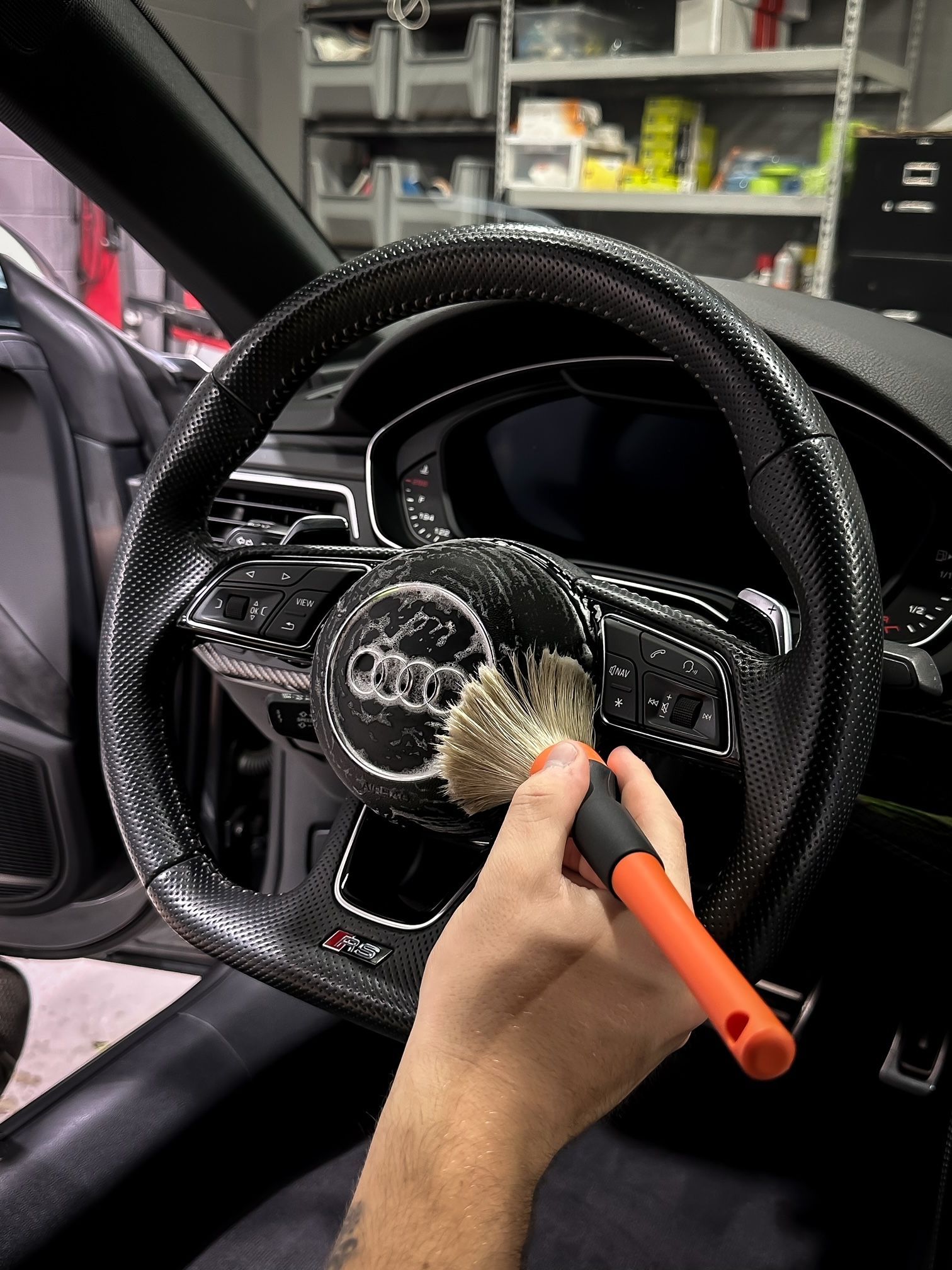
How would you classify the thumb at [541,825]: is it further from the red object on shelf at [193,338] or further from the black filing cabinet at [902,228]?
the black filing cabinet at [902,228]

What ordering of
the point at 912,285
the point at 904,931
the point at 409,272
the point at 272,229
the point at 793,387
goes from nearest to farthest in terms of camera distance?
the point at 793,387, the point at 409,272, the point at 904,931, the point at 272,229, the point at 912,285

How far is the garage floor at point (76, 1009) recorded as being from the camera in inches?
41.6

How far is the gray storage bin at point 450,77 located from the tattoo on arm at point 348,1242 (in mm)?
4139

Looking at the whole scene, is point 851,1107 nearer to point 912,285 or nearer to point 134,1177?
point 134,1177

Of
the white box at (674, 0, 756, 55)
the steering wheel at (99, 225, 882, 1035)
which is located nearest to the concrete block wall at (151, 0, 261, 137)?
the white box at (674, 0, 756, 55)

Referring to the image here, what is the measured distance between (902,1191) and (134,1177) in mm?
633

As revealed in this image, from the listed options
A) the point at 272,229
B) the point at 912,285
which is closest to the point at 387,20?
the point at 912,285

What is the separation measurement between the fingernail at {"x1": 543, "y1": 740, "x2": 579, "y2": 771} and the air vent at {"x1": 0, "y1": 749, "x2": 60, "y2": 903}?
0.80 meters

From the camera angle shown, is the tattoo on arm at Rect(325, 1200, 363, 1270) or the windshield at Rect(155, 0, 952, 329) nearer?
the tattoo on arm at Rect(325, 1200, 363, 1270)

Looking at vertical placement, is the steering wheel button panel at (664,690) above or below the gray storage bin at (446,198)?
below

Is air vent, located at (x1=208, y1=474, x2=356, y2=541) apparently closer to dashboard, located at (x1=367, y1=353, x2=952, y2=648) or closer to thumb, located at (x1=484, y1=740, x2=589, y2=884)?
dashboard, located at (x1=367, y1=353, x2=952, y2=648)

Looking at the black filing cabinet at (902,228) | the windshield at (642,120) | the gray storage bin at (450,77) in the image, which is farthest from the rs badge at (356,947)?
the gray storage bin at (450,77)

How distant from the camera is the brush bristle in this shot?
0.54 meters

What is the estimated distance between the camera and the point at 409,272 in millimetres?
688
